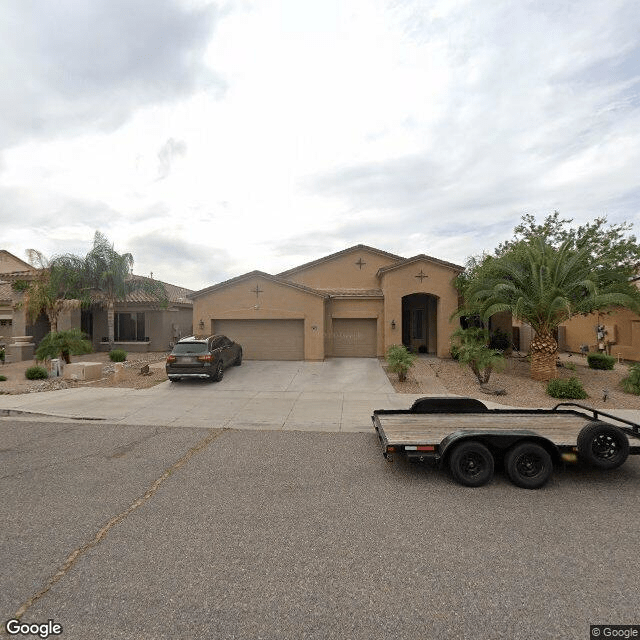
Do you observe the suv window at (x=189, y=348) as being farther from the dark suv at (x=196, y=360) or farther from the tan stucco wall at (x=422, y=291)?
the tan stucco wall at (x=422, y=291)

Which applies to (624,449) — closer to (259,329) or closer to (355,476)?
(355,476)

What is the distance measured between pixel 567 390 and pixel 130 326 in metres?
22.7

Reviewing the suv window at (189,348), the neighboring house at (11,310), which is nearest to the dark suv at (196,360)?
the suv window at (189,348)

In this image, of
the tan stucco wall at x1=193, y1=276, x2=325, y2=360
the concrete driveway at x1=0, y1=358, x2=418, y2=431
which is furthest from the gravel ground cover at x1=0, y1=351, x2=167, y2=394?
the tan stucco wall at x1=193, y1=276, x2=325, y2=360

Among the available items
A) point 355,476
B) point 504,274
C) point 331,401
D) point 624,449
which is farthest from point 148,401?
point 504,274

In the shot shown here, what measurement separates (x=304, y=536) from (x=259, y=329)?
1475cm

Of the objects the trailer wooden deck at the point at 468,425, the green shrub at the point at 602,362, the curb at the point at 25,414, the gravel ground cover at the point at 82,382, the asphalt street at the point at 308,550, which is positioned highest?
the green shrub at the point at 602,362

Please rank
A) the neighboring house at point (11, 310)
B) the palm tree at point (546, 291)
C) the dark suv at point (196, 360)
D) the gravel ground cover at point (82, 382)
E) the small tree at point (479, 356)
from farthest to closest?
1. the neighboring house at point (11, 310)
2. the dark suv at point (196, 360)
3. the palm tree at point (546, 291)
4. the gravel ground cover at point (82, 382)
5. the small tree at point (479, 356)

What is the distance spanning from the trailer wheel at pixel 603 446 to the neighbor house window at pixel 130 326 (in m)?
22.6

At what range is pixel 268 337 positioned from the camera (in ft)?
59.4

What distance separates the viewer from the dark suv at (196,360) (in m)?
12.5

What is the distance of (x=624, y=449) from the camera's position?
16.7 feet

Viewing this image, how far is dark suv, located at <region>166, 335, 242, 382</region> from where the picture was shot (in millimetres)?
12547

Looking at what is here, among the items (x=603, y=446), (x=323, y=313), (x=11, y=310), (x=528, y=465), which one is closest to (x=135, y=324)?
(x=11, y=310)
